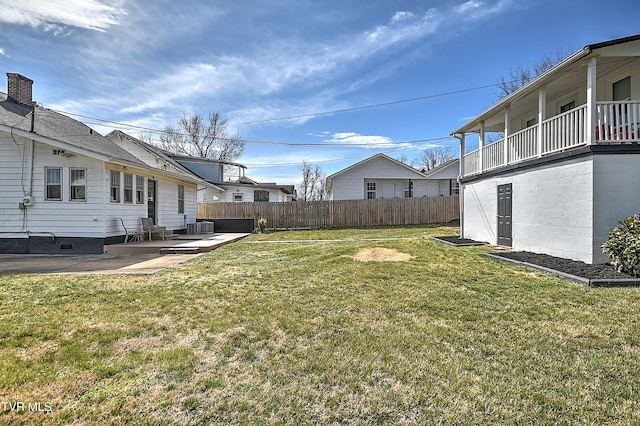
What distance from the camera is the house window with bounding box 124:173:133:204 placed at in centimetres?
1113

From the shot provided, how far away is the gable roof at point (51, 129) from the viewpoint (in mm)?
9234

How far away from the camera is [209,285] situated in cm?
542

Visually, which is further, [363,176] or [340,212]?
[363,176]

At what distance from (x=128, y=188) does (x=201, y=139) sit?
26982 mm

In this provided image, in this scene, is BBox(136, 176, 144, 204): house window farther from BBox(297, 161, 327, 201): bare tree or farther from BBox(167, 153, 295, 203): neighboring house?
BBox(297, 161, 327, 201): bare tree

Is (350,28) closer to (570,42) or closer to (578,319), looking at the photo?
(578,319)

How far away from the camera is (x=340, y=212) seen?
20.6 meters

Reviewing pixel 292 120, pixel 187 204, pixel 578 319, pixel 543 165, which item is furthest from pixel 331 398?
pixel 292 120

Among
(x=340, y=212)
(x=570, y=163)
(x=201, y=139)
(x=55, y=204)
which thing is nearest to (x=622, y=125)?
(x=570, y=163)

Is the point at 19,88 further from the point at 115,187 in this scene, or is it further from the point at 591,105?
the point at 591,105

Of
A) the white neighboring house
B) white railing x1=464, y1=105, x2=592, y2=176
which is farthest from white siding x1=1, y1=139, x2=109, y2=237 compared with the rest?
white railing x1=464, y1=105, x2=592, y2=176

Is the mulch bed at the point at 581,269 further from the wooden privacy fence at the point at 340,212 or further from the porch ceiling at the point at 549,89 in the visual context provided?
the wooden privacy fence at the point at 340,212

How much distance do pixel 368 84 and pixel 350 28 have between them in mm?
5393

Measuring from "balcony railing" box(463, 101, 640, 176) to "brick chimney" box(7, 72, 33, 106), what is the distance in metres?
16.4
